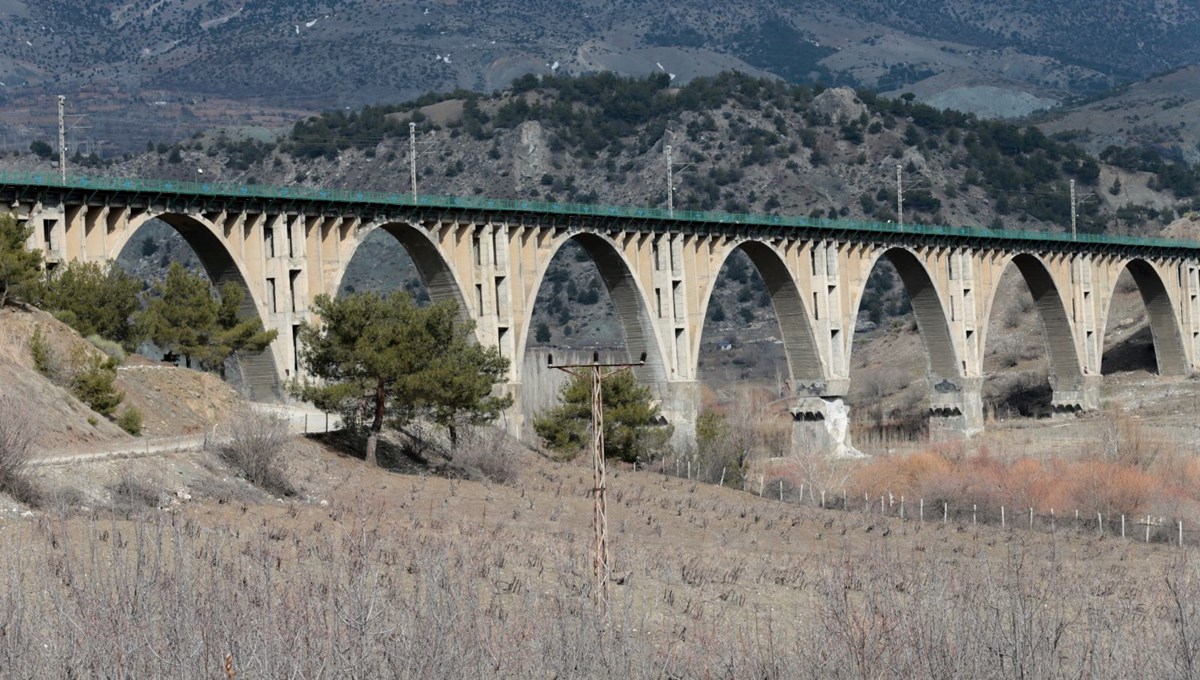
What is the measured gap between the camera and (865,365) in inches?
5620

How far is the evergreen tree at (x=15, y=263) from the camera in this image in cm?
5750

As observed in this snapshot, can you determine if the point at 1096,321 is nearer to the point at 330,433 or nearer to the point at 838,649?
the point at 330,433

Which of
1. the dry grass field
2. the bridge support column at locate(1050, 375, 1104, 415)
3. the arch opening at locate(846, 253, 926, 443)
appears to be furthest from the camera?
the bridge support column at locate(1050, 375, 1104, 415)

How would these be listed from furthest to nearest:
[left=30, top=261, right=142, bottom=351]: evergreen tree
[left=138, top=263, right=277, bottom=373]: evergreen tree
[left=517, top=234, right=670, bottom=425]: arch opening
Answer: [left=517, top=234, right=670, bottom=425]: arch opening < [left=138, top=263, right=277, bottom=373]: evergreen tree < [left=30, top=261, right=142, bottom=351]: evergreen tree

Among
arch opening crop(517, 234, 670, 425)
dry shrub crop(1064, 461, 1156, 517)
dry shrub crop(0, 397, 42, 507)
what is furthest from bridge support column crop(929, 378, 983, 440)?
dry shrub crop(0, 397, 42, 507)

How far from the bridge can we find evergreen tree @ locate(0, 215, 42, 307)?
385 cm

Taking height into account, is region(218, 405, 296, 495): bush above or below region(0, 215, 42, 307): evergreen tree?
below

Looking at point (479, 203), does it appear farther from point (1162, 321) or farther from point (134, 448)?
point (1162, 321)

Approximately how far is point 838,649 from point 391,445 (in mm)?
36670

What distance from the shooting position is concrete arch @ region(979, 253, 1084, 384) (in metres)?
111

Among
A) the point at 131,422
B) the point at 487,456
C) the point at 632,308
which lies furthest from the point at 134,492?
the point at 632,308

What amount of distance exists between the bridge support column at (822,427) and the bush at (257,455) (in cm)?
4622

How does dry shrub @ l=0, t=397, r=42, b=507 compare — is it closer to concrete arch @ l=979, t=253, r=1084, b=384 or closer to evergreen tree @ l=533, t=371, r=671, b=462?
evergreen tree @ l=533, t=371, r=671, b=462

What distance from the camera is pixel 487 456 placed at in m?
60.2
